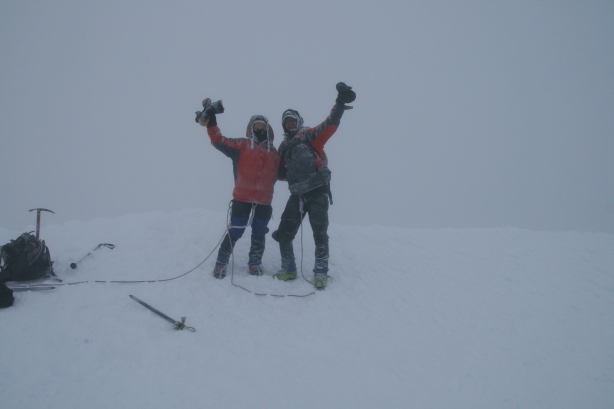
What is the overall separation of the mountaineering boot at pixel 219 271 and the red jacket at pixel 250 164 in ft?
3.20

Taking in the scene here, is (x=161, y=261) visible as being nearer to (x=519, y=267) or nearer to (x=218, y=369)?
(x=218, y=369)

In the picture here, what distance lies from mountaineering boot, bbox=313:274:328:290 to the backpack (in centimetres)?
340

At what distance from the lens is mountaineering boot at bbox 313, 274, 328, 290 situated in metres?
Result: 4.86

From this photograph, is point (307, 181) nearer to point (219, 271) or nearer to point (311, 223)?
point (311, 223)

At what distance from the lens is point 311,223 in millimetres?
5035

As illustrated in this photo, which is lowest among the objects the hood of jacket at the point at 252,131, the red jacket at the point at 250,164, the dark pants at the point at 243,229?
the dark pants at the point at 243,229

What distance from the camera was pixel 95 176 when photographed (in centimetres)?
12269

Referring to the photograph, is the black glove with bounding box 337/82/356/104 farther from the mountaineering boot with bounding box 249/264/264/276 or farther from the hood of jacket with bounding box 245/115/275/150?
the mountaineering boot with bounding box 249/264/264/276

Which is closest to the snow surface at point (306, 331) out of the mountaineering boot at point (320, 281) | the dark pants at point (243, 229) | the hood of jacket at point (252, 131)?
the mountaineering boot at point (320, 281)

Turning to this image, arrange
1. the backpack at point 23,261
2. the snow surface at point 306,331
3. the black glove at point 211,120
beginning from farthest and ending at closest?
the black glove at point 211,120, the backpack at point 23,261, the snow surface at point 306,331

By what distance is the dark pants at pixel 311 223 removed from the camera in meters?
5.00

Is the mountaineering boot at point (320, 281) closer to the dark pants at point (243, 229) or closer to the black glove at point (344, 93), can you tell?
the dark pants at point (243, 229)

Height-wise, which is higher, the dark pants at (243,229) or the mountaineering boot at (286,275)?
the dark pants at (243,229)

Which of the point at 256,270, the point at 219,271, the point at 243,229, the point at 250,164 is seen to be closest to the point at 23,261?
the point at 219,271
